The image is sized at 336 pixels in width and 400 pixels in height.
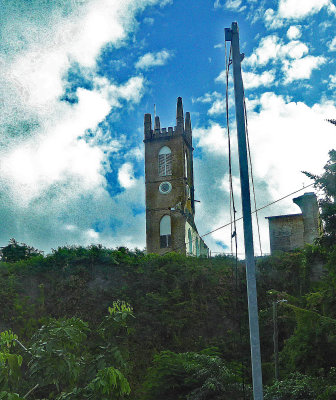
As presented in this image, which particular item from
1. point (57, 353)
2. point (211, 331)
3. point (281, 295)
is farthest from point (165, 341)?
point (57, 353)

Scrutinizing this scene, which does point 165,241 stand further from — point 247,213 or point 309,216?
point 247,213

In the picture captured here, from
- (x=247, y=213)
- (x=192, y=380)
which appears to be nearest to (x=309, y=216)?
(x=192, y=380)

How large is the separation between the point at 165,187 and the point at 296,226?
42.7 feet

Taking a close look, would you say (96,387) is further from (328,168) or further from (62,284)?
(62,284)

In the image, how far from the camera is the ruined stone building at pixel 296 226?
117 feet

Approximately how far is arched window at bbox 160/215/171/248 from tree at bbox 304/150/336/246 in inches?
1084

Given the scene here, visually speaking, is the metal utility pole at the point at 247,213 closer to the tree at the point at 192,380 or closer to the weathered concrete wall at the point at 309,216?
the tree at the point at 192,380

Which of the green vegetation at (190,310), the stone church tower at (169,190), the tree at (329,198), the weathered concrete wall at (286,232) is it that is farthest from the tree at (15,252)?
the tree at (329,198)

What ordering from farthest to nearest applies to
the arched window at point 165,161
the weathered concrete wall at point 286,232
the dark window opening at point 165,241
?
the arched window at point 165,161
the dark window opening at point 165,241
the weathered concrete wall at point 286,232

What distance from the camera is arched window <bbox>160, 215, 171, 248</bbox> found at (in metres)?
42.9

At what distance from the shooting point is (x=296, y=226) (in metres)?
36.8

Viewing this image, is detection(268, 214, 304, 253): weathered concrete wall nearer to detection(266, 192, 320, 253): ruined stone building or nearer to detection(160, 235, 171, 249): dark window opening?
detection(266, 192, 320, 253): ruined stone building

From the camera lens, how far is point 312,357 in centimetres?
1617

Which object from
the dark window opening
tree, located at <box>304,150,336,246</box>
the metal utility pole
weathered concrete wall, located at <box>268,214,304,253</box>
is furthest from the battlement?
the metal utility pole
